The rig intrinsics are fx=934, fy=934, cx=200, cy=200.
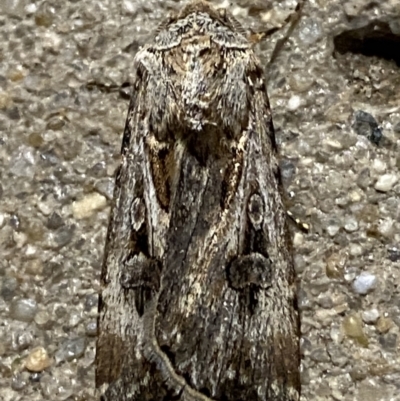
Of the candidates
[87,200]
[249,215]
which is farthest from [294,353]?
[87,200]

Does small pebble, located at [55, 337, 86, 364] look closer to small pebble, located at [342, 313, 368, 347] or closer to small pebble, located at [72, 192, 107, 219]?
small pebble, located at [72, 192, 107, 219]

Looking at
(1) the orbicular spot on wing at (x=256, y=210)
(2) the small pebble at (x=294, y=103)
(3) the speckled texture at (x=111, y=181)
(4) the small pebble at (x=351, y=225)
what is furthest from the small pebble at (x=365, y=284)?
(2) the small pebble at (x=294, y=103)

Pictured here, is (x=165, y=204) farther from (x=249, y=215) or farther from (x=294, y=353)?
(x=294, y=353)

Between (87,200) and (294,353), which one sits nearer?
(294,353)

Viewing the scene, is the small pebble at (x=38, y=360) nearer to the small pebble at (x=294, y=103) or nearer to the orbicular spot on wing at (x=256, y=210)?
the orbicular spot on wing at (x=256, y=210)

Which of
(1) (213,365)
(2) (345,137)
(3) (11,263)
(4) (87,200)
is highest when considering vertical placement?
(2) (345,137)

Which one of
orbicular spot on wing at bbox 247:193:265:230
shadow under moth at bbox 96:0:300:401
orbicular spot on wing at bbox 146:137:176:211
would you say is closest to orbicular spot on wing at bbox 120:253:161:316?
shadow under moth at bbox 96:0:300:401
